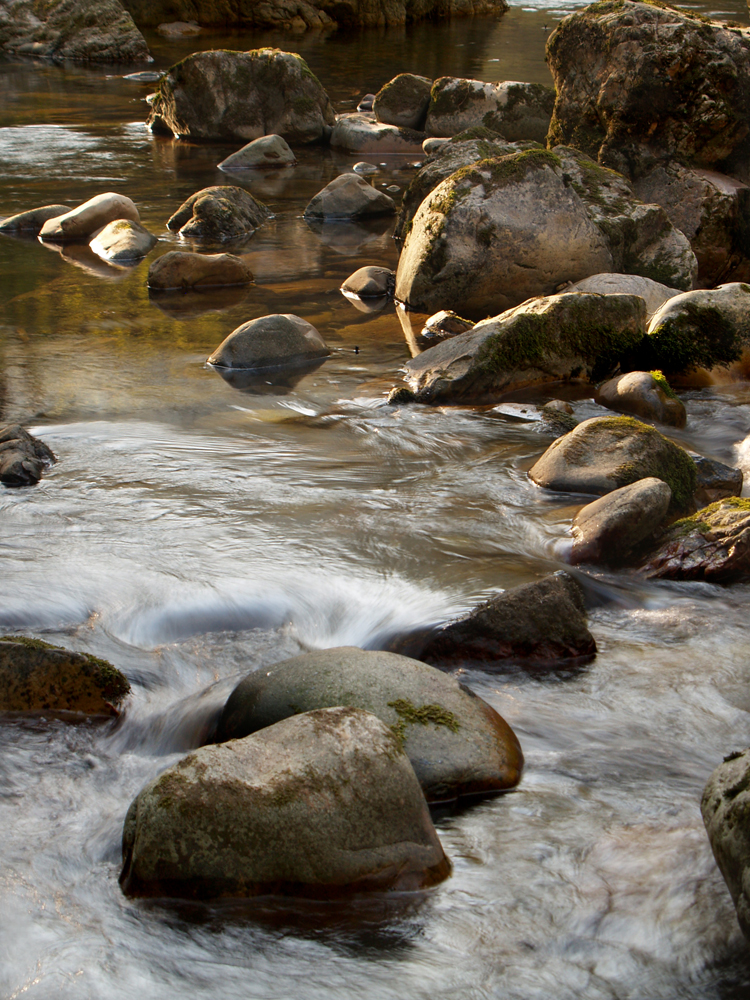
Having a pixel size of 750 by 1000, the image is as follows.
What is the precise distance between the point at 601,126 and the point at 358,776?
9148 mm

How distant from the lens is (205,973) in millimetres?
2512

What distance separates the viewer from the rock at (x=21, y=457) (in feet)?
17.4

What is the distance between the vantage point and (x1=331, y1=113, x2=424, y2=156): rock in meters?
16.4

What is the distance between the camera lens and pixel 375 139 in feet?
53.7

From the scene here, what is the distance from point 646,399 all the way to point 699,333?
3.55 feet

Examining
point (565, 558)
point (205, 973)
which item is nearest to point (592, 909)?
point (205, 973)

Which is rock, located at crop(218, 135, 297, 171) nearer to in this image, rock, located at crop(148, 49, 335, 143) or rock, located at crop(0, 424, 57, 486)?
rock, located at crop(148, 49, 335, 143)

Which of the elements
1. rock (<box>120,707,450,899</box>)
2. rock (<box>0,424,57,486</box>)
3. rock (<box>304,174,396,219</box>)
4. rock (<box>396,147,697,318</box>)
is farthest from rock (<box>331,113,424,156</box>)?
rock (<box>120,707,450,899</box>)

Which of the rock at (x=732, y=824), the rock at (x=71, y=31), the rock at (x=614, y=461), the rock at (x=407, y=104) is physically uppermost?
the rock at (x=71, y=31)

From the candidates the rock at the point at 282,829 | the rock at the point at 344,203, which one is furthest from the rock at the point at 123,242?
the rock at the point at 282,829

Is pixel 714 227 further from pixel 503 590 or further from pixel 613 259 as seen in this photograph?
pixel 503 590

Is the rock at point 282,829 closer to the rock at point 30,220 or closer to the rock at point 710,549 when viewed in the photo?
the rock at point 710,549

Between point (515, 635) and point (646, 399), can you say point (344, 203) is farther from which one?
point (515, 635)

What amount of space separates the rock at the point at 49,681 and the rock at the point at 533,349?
12.6ft
